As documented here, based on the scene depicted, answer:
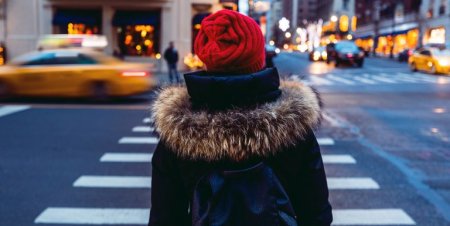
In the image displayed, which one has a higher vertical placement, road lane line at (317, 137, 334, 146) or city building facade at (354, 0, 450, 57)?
city building facade at (354, 0, 450, 57)

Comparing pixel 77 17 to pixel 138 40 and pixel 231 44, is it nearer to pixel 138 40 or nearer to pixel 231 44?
pixel 138 40

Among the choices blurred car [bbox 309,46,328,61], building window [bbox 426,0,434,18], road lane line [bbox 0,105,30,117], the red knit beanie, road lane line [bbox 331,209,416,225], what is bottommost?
road lane line [bbox 0,105,30,117]

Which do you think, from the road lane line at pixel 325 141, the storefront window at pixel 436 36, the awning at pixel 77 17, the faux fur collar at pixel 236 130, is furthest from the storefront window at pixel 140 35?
the storefront window at pixel 436 36

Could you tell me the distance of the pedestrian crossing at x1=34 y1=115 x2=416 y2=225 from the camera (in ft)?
17.7

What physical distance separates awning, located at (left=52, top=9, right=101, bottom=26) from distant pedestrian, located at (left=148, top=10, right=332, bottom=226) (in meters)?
29.6

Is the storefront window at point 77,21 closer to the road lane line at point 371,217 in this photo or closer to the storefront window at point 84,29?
the storefront window at point 84,29

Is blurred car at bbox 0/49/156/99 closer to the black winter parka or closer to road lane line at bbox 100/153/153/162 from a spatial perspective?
road lane line at bbox 100/153/153/162

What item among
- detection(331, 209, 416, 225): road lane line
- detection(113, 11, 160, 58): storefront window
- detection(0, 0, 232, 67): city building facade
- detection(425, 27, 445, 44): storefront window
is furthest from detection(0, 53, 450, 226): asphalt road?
detection(425, 27, 445, 44): storefront window

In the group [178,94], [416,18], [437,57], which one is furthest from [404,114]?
[416,18]

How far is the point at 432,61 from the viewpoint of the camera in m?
29.0

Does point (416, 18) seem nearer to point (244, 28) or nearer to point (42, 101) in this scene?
point (42, 101)

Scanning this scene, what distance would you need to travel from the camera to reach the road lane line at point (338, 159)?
8.00m

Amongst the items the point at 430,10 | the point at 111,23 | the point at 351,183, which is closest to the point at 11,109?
the point at 351,183

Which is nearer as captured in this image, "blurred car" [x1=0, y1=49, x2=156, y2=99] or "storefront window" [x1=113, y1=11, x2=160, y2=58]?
"blurred car" [x1=0, y1=49, x2=156, y2=99]
